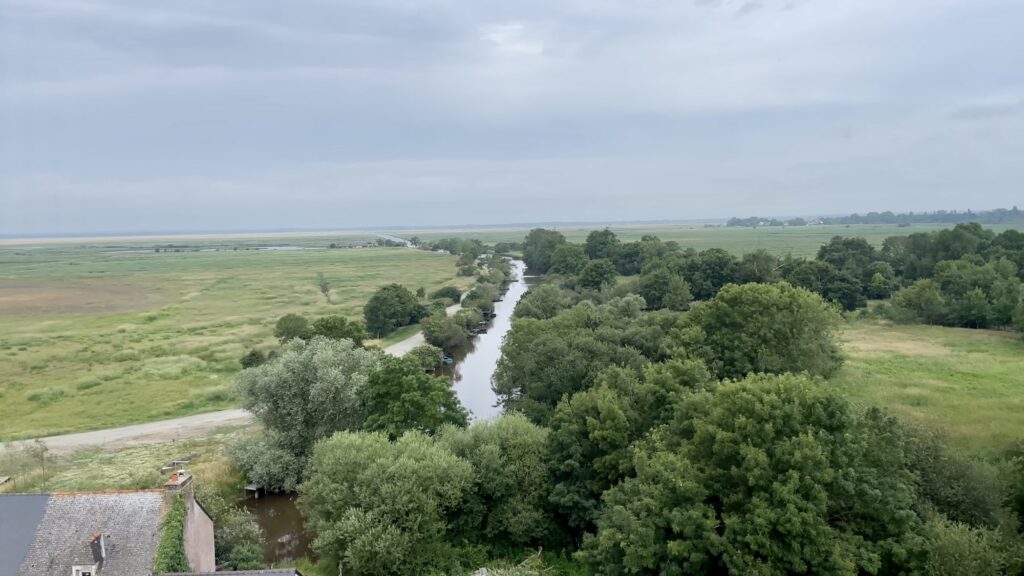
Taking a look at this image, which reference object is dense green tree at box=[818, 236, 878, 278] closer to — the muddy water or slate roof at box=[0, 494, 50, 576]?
the muddy water

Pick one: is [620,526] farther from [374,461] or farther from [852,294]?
[852,294]

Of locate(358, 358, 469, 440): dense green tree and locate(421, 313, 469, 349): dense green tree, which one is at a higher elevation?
locate(358, 358, 469, 440): dense green tree

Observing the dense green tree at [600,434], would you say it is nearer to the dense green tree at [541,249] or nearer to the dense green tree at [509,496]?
the dense green tree at [509,496]

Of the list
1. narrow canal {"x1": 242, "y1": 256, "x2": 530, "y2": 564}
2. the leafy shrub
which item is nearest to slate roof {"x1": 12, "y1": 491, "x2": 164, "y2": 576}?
narrow canal {"x1": 242, "y1": 256, "x2": 530, "y2": 564}

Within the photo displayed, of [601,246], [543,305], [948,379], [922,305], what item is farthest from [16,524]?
[601,246]

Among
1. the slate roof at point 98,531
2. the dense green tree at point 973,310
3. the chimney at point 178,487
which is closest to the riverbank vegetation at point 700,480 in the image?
the chimney at point 178,487
